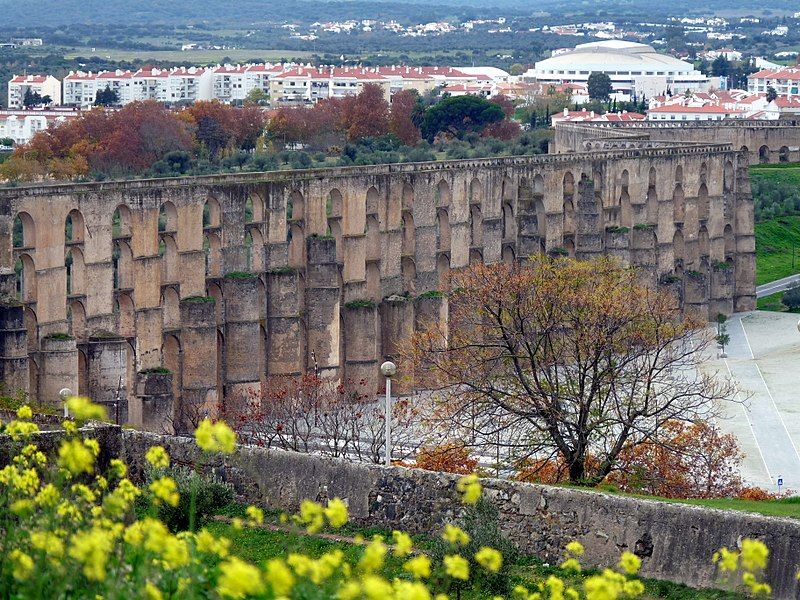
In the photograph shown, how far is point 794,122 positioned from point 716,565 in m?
98.8

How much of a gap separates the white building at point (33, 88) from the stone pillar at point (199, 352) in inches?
4844

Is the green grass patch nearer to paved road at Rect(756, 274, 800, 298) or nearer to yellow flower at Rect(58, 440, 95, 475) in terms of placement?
paved road at Rect(756, 274, 800, 298)

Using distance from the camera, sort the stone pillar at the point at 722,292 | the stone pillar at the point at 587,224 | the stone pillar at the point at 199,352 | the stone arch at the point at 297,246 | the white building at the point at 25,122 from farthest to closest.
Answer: the white building at the point at 25,122 → the stone pillar at the point at 722,292 → the stone pillar at the point at 587,224 → the stone arch at the point at 297,246 → the stone pillar at the point at 199,352

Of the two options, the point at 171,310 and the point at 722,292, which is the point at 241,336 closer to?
the point at 171,310

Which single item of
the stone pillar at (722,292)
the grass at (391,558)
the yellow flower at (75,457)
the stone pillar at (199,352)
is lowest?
the stone pillar at (722,292)

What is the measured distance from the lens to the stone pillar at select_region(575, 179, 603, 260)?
76.0m

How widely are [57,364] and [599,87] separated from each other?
142 meters

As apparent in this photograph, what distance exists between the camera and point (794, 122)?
120562 millimetres

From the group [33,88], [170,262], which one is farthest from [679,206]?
[33,88]

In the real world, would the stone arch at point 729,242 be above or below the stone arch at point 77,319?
below

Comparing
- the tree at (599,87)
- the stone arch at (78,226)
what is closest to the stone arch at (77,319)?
the stone arch at (78,226)

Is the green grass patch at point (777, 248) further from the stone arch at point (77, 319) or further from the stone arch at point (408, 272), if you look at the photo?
the stone arch at point (77, 319)

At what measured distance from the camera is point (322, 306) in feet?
201

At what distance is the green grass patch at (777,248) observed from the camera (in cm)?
9025
